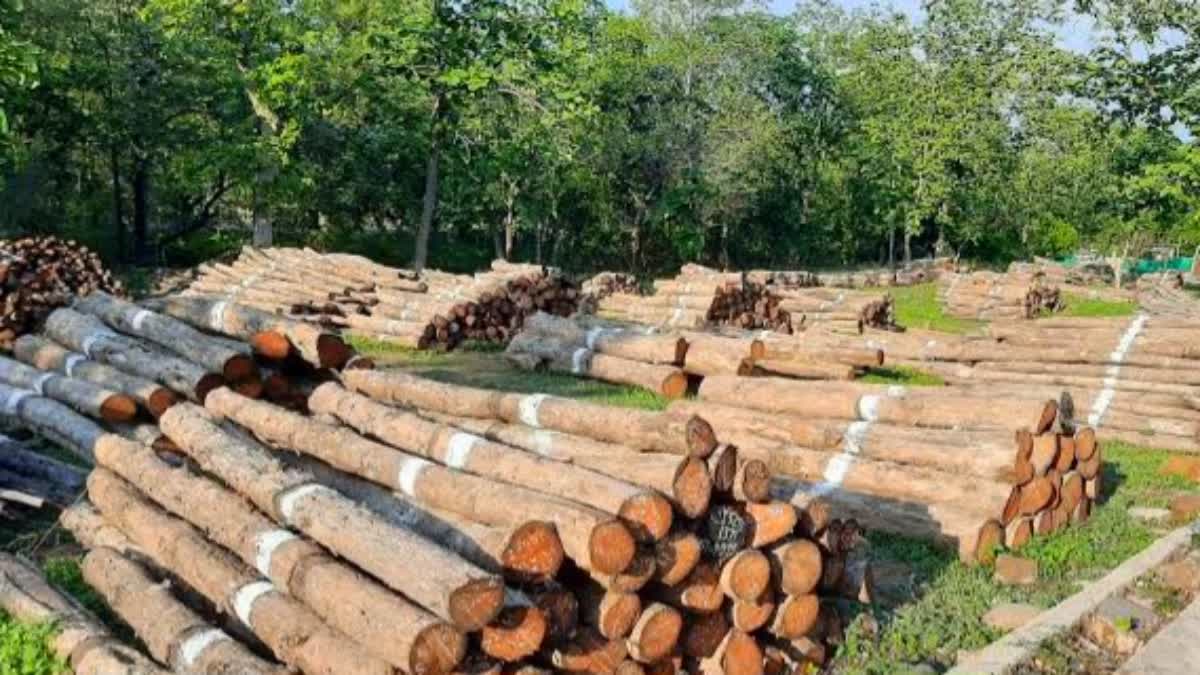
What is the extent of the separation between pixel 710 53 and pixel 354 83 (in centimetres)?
1778

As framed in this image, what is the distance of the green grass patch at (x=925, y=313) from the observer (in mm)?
25719

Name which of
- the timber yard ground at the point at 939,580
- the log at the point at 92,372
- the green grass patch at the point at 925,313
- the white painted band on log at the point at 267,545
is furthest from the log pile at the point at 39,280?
the green grass patch at the point at 925,313

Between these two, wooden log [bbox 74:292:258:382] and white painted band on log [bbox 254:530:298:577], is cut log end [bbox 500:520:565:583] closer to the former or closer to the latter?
white painted band on log [bbox 254:530:298:577]

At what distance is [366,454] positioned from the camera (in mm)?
7559

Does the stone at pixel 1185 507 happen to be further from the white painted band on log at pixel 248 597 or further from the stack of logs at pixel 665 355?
the white painted band on log at pixel 248 597

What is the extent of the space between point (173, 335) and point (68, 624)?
→ 5726mm

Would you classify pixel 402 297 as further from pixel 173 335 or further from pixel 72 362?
pixel 173 335

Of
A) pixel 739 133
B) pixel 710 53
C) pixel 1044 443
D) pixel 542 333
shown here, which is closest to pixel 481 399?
pixel 1044 443

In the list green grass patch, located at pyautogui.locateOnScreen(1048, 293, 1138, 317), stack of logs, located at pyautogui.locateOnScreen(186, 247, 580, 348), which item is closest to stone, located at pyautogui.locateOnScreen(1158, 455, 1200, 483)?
stack of logs, located at pyautogui.locateOnScreen(186, 247, 580, 348)

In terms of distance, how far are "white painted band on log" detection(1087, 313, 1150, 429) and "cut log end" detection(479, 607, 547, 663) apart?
10.5 meters

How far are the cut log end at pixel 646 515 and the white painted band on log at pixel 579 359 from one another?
32.3 ft

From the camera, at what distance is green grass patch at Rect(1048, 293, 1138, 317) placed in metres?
28.1

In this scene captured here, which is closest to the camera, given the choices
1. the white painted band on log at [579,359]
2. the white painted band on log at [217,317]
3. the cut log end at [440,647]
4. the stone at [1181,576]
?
the cut log end at [440,647]

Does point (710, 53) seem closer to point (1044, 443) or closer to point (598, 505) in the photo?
point (1044, 443)
